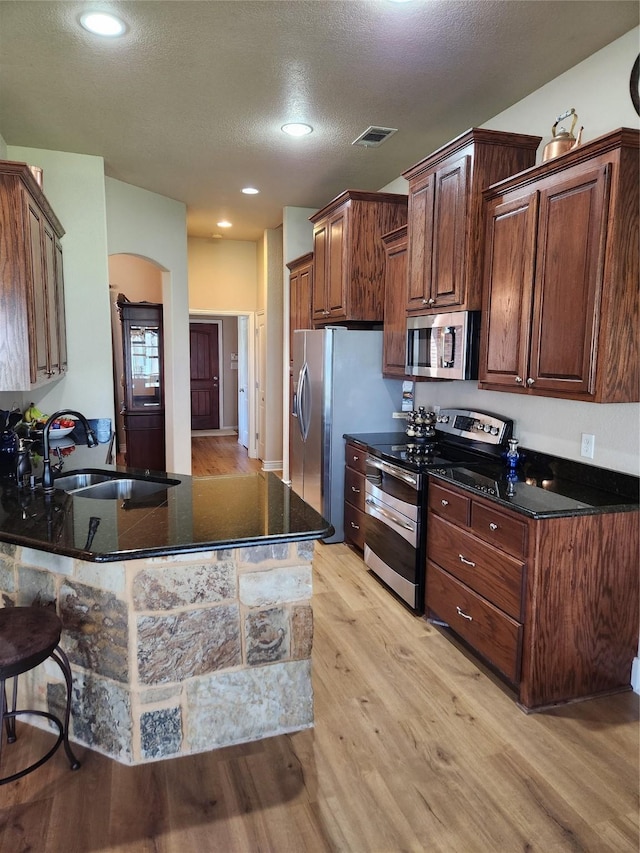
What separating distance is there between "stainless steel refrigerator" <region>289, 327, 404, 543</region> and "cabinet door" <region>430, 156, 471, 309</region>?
1083mm

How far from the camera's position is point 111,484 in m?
2.81

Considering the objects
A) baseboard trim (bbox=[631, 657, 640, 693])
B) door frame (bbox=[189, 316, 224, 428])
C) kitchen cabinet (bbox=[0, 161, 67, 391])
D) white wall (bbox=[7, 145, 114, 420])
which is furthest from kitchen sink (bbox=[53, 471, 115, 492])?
door frame (bbox=[189, 316, 224, 428])

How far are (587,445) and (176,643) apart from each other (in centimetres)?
204

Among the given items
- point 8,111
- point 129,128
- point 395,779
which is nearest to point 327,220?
point 129,128

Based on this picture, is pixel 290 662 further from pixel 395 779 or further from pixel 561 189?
pixel 561 189

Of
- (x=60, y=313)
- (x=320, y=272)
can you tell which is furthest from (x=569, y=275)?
(x=60, y=313)

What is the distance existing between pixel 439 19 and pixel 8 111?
260cm

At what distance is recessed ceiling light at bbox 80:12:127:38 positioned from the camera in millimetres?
2388

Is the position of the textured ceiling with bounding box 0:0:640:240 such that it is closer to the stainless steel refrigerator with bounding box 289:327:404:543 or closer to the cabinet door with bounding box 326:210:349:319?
the cabinet door with bounding box 326:210:349:319

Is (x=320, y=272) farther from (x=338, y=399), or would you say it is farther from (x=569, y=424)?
(x=569, y=424)

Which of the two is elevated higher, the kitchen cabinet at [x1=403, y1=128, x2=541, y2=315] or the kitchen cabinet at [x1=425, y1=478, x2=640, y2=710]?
the kitchen cabinet at [x1=403, y1=128, x2=541, y2=315]

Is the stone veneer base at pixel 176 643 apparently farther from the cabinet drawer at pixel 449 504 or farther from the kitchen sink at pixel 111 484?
the cabinet drawer at pixel 449 504

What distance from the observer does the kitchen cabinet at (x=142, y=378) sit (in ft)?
19.9

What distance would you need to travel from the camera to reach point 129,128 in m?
3.62
